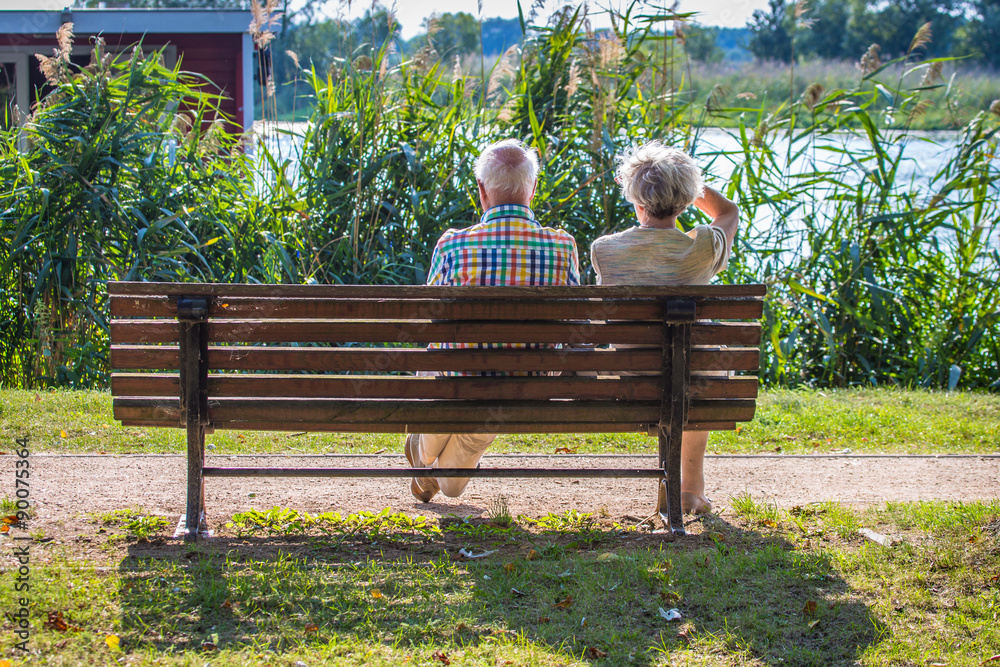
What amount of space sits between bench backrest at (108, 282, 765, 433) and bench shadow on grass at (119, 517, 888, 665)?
1.37 feet

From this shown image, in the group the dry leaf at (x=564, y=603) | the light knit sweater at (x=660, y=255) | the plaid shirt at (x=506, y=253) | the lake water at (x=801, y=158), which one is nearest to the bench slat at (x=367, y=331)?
the plaid shirt at (x=506, y=253)

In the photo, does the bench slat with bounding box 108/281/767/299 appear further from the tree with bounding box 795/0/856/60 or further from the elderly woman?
the tree with bounding box 795/0/856/60

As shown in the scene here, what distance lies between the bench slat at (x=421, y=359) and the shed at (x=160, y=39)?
8798mm

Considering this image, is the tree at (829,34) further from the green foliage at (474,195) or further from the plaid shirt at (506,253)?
the plaid shirt at (506,253)

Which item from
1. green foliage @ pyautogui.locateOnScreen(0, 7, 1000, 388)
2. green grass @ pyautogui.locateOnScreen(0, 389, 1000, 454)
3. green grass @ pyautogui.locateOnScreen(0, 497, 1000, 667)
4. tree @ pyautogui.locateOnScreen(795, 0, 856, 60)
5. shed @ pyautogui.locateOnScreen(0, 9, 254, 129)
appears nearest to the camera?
green grass @ pyautogui.locateOnScreen(0, 497, 1000, 667)

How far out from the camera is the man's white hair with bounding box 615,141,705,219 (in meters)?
3.18

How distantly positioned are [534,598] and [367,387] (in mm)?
857

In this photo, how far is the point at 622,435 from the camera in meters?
4.79

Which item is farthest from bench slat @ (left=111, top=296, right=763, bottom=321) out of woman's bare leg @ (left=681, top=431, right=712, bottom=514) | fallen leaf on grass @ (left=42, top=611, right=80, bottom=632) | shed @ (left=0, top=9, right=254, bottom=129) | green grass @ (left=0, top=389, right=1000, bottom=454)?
shed @ (left=0, top=9, right=254, bottom=129)

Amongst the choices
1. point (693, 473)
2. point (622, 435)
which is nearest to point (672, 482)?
point (693, 473)

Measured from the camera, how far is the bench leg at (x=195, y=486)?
117 inches

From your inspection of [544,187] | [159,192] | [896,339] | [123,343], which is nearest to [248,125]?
[159,192]

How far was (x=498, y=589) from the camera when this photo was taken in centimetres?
266
